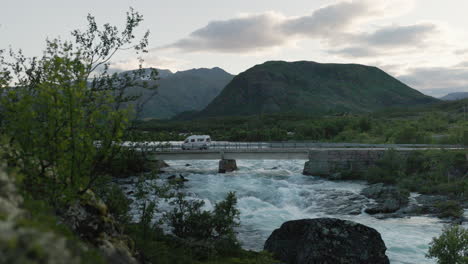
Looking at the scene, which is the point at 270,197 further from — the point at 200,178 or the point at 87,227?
the point at 87,227

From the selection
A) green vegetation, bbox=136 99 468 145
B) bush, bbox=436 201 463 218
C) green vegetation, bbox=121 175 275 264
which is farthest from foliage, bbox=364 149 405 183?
green vegetation, bbox=121 175 275 264

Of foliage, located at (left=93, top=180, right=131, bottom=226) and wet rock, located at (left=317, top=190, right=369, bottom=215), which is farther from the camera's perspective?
wet rock, located at (left=317, top=190, right=369, bottom=215)

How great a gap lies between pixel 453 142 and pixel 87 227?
220 ft

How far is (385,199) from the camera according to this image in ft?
104

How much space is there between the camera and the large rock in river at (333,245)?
1559 cm

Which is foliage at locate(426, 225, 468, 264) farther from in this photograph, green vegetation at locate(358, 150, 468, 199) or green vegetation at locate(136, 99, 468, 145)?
green vegetation at locate(136, 99, 468, 145)

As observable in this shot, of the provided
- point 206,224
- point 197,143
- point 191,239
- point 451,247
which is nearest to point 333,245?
point 451,247

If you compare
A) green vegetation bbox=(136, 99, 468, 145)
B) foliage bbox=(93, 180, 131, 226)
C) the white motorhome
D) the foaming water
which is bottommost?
the foaming water

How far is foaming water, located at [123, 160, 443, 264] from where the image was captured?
867 inches

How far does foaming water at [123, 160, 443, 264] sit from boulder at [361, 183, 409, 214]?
139 centimetres

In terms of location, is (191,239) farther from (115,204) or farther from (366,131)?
(366,131)

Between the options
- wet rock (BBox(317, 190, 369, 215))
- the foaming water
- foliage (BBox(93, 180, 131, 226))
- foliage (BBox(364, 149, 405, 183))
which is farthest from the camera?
foliage (BBox(364, 149, 405, 183))

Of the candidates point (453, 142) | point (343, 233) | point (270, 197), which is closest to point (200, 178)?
point (270, 197)

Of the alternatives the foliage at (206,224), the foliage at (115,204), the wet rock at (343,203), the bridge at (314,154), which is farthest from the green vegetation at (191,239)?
the bridge at (314,154)
